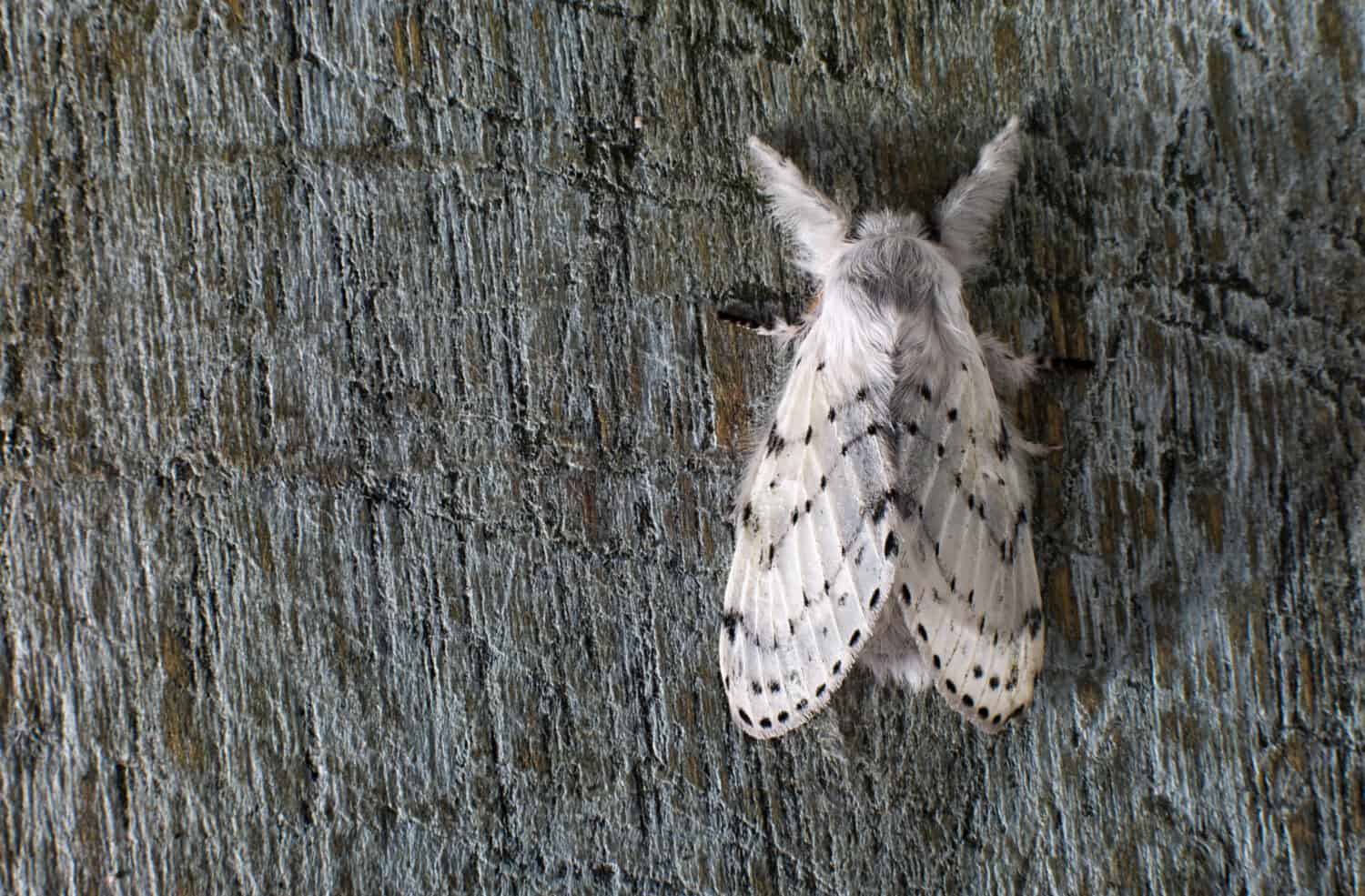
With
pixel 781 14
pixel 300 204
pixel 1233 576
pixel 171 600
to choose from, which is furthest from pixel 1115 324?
pixel 171 600

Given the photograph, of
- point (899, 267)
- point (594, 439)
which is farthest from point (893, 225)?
point (594, 439)

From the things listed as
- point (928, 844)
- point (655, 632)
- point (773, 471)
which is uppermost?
point (773, 471)

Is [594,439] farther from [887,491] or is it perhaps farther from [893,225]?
[893,225]

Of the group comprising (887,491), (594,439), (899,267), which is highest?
(899,267)

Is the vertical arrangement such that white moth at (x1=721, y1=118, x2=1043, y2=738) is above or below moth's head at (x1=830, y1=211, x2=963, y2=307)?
below

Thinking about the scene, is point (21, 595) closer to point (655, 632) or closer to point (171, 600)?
point (171, 600)

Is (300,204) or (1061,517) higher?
(300,204)

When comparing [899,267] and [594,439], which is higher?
[899,267]
